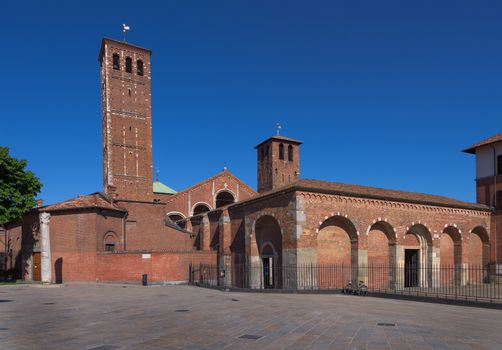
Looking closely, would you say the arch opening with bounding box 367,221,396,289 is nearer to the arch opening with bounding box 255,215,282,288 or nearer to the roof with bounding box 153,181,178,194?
the arch opening with bounding box 255,215,282,288

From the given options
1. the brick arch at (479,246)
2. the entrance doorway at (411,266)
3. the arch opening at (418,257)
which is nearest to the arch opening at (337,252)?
the arch opening at (418,257)

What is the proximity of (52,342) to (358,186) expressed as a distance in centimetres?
2094

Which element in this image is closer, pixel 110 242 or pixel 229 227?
pixel 229 227

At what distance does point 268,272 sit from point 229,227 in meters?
4.73

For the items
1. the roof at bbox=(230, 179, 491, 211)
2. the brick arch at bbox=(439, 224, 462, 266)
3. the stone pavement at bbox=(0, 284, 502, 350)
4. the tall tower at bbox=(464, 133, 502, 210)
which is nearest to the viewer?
the stone pavement at bbox=(0, 284, 502, 350)

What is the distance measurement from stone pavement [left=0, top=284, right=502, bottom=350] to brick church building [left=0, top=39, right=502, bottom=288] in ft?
26.2

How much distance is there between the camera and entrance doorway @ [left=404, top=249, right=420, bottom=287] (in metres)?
26.0

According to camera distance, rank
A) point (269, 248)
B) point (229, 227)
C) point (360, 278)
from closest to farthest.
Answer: point (360, 278), point (269, 248), point (229, 227)

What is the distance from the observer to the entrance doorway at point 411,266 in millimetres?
25980

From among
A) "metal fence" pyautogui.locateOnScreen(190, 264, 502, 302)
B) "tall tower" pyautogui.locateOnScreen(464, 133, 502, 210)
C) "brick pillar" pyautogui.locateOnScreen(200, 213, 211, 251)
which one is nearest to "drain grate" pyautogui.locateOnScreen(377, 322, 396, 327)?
"metal fence" pyautogui.locateOnScreen(190, 264, 502, 302)

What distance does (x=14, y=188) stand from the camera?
1091 inches

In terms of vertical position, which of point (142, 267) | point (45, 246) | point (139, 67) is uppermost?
point (139, 67)

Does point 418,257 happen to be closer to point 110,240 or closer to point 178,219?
point 110,240

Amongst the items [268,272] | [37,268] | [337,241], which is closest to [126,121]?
[37,268]
